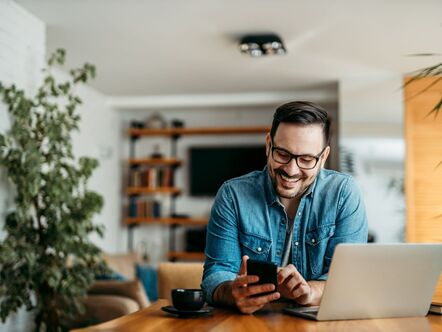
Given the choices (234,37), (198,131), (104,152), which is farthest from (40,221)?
(198,131)

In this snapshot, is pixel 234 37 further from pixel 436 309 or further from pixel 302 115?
pixel 436 309

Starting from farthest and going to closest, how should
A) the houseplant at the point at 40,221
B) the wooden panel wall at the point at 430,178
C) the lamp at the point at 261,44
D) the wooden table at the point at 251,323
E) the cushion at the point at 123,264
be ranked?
the cushion at the point at 123,264, the lamp at the point at 261,44, the houseplant at the point at 40,221, the wooden panel wall at the point at 430,178, the wooden table at the point at 251,323

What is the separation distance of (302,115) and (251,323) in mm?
658

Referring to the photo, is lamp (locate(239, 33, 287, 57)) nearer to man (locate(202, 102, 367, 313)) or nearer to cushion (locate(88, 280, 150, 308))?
cushion (locate(88, 280, 150, 308))

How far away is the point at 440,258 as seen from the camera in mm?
1659

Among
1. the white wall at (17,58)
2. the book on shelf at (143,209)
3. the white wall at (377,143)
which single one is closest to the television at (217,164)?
the book on shelf at (143,209)

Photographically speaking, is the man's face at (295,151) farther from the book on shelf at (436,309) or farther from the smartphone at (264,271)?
the book on shelf at (436,309)

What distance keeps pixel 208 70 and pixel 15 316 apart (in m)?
2.90

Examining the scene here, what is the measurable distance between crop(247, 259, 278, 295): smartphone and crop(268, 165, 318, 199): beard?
36 centimetres

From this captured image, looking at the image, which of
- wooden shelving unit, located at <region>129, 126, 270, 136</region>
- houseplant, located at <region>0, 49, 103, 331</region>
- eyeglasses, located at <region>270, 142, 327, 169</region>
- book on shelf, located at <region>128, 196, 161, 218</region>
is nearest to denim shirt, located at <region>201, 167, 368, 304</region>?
eyeglasses, located at <region>270, 142, 327, 169</region>

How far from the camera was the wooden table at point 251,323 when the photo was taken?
4.83 feet

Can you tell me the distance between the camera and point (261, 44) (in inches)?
188

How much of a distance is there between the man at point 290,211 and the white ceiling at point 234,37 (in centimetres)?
230

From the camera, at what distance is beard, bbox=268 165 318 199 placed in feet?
6.29
